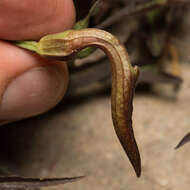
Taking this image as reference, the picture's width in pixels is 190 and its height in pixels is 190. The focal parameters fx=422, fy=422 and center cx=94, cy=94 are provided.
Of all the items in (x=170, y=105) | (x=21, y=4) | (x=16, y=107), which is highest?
(x=21, y=4)

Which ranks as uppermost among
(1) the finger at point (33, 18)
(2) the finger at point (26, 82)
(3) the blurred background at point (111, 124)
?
(1) the finger at point (33, 18)

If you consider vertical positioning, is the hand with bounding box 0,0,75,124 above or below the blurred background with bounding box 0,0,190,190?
above

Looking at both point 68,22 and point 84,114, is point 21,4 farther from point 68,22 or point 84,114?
point 84,114

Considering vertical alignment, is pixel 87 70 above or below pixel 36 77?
below

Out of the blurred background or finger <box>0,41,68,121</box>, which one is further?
the blurred background

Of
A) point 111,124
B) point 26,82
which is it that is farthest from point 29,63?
point 111,124

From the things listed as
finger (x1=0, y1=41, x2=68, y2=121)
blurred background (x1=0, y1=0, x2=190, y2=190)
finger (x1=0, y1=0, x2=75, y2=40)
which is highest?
finger (x1=0, y1=0, x2=75, y2=40)

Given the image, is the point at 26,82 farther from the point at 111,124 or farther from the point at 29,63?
the point at 111,124

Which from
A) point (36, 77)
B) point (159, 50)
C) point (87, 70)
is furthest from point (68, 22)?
point (159, 50)

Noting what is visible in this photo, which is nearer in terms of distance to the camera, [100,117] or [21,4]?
[21,4]
